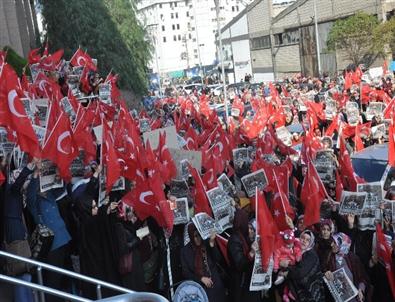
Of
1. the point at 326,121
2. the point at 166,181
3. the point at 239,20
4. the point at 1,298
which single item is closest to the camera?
the point at 1,298

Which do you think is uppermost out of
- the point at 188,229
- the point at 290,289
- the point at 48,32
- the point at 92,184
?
the point at 48,32

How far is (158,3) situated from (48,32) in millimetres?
103013

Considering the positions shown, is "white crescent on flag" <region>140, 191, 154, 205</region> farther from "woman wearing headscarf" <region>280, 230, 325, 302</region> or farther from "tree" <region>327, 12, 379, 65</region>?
"tree" <region>327, 12, 379, 65</region>

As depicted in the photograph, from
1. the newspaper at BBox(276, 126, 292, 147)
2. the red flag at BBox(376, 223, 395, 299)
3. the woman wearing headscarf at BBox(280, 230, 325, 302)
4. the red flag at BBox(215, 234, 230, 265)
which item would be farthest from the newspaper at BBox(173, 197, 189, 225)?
the newspaper at BBox(276, 126, 292, 147)

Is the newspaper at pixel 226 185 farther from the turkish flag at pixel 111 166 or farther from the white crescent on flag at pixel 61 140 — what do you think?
the white crescent on flag at pixel 61 140

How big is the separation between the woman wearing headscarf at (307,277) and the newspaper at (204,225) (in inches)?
30.9

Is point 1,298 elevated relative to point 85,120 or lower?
lower

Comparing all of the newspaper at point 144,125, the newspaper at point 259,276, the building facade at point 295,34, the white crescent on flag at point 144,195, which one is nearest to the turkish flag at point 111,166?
the white crescent on flag at point 144,195

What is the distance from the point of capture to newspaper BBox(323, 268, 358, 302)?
245 inches

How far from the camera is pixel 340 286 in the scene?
6262mm

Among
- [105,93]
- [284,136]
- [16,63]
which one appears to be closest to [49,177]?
[284,136]

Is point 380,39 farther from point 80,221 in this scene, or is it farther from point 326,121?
point 80,221

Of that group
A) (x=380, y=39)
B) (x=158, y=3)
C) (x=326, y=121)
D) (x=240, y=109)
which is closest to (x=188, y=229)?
(x=326, y=121)

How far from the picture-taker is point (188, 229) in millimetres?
6688
